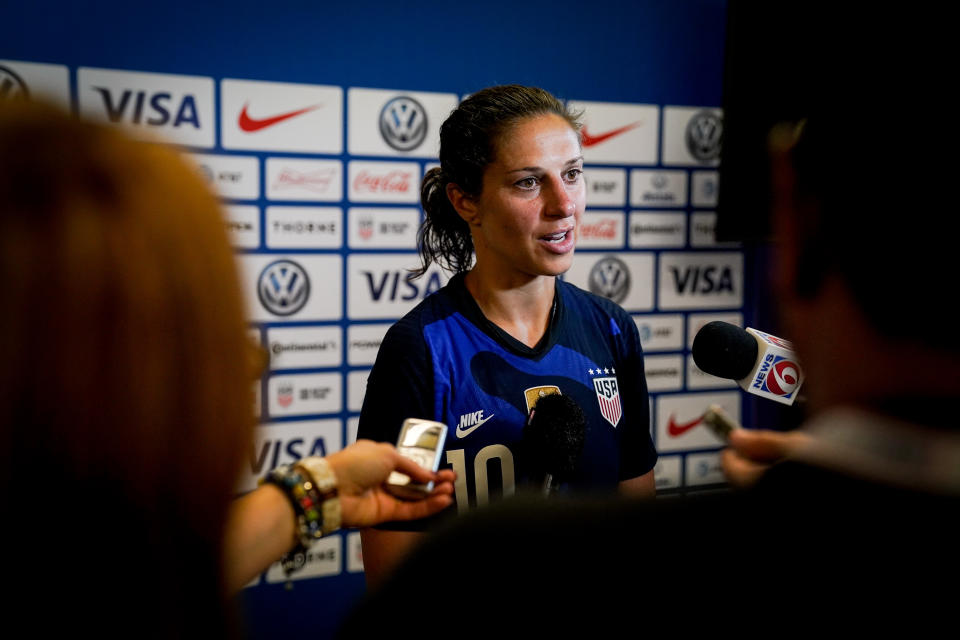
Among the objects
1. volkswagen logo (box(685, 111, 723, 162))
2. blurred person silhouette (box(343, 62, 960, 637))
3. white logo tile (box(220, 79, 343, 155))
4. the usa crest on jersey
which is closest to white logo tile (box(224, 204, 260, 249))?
white logo tile (box(220, 79, 343, 155))

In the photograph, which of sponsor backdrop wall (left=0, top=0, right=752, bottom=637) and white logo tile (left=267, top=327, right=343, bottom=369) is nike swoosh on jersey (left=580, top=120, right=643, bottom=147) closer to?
sponsor backdrop wall (left=0, top=0, right=752, bottom=637)

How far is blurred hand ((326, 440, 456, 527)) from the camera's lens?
1003 millimetres

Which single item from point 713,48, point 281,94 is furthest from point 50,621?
point 713,48

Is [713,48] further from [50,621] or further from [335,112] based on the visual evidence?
[50,621]

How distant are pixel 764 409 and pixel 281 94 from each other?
2.15m

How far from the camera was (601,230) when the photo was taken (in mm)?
2732

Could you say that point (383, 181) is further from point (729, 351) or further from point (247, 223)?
point (729, 351)

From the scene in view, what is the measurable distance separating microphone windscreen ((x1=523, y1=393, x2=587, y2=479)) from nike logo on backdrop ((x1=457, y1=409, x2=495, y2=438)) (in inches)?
3.4

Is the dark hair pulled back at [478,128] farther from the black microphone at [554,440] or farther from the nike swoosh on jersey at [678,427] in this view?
the nike swoosh on jersey at [678,427]

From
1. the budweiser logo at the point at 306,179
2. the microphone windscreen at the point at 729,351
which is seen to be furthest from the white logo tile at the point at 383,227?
the microphone windscreen at the point at 729,351

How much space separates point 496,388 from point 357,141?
130cm

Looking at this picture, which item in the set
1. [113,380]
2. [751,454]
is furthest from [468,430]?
[113,380]

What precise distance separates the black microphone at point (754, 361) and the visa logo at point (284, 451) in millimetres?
1472

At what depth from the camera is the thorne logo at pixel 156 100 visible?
6.81ft
